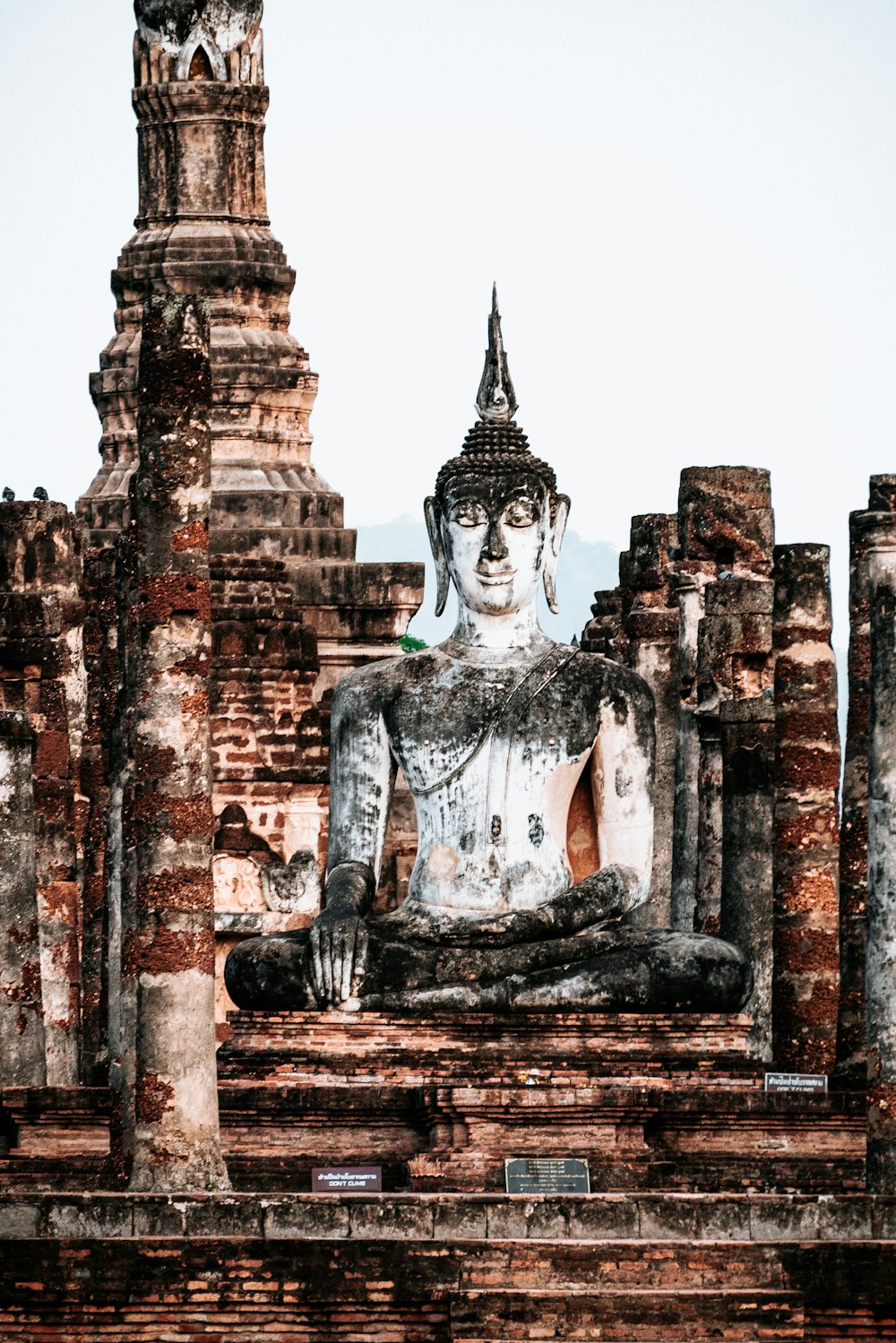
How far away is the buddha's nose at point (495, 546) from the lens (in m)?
23.1

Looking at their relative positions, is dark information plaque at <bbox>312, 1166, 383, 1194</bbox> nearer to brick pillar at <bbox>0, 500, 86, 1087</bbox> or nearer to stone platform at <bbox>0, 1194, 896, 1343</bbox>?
stone platform at <bbox>0, 1194, 896, 1343</bbox>

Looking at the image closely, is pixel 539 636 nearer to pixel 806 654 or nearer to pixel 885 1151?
pixel 806 654

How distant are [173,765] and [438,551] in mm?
4498

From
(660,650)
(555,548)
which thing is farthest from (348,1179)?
(660,650)

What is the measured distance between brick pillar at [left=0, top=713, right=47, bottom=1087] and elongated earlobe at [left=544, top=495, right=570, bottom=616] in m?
2.84

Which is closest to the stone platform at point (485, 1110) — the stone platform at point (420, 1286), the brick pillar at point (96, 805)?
the stone platform at point (420, 1286)

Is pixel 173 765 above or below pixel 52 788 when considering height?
below

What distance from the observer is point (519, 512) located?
2312cm

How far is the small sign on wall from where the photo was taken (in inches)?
842

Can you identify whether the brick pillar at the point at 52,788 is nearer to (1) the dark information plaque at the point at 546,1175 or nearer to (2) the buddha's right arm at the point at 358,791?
(2) the buddha's right arm at the point at 358,791

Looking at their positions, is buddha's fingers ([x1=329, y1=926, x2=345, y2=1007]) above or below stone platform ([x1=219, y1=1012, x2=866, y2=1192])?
above

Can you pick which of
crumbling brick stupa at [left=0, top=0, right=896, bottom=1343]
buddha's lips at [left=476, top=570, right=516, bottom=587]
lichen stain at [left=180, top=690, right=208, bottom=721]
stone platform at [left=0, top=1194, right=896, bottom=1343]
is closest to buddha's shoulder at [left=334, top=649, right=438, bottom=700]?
buddha's lips at [left=476, top=570, right=516, bottom=587]

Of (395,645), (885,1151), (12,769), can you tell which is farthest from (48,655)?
(395,645)

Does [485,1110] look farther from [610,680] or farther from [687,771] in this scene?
[687,771]
